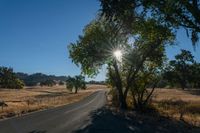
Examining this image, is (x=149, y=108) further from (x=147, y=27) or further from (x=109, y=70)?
(x=147, y=27)

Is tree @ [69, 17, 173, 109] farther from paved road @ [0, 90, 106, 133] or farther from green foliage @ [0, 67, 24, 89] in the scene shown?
green foliage @ [0, 67, 24, 89]

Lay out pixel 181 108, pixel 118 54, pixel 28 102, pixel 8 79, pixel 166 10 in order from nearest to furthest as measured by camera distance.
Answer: pixel 166 10
pixel 118 54
pixel 181 108
pixel 28 102
pixel 8 79

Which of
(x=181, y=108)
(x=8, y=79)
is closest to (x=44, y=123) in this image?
(x=181, y=108)

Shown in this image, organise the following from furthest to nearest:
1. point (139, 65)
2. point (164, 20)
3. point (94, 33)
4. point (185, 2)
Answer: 1. point (94, 33)
2. point (139, 65)
3. point (164, 20)
4. point (185, 2)

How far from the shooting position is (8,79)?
159000mm

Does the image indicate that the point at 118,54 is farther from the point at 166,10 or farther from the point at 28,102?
the point at 166,10

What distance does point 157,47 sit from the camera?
1592 inches

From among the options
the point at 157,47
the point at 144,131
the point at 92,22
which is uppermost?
the point at 92,22

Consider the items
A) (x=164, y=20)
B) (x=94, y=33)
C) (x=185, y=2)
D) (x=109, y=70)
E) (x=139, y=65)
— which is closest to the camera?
(x=185, y=2)

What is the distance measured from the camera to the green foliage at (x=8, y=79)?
15638 cm

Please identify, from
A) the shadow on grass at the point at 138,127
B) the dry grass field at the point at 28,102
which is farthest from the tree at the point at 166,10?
the dry grass field at the point at 28,102

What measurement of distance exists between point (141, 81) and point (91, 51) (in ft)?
22.3

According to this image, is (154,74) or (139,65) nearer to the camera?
(139,65)

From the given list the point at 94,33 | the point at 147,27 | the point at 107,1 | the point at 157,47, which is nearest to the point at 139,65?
the point at 157,47
